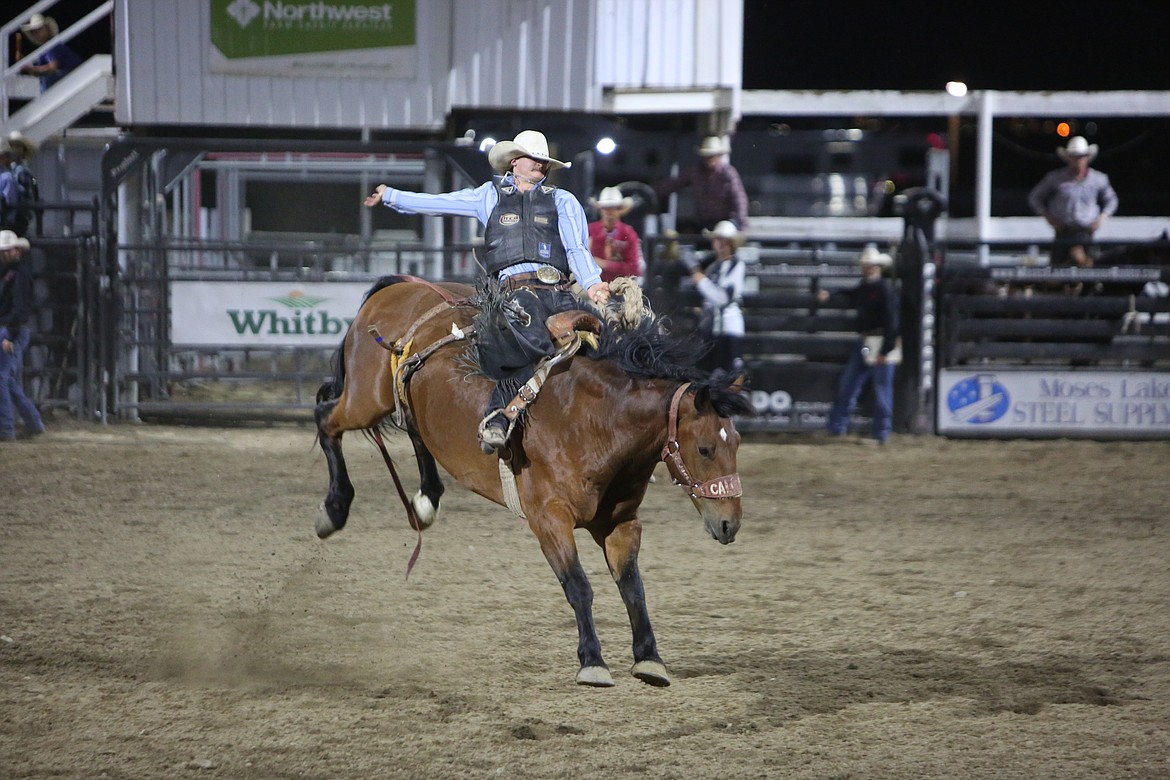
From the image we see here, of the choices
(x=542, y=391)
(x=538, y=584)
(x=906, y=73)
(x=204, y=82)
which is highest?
(x=906, y=73)

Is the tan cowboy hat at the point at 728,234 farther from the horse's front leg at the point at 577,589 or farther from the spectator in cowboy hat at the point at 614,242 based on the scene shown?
the horse's front leg at the point at 577,589

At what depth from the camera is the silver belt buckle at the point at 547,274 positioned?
4.52 m

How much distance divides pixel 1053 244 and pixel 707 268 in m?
2.95

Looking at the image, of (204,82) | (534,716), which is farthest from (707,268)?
(534,716)

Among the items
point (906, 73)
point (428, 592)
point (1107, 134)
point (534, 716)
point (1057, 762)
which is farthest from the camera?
point (906, 73)

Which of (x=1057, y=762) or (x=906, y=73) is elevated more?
(x=906, y=73)

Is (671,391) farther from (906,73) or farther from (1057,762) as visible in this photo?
(906,73)

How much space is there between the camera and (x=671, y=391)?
4.09m

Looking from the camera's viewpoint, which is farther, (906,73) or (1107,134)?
(906,73)

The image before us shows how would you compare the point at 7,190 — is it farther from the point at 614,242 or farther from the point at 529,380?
the point at 529,380

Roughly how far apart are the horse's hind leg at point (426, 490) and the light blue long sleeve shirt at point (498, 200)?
41.7 inches

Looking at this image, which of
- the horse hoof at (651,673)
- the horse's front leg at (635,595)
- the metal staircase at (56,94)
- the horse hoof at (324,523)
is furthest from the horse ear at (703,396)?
the metal staircase at (56,94)

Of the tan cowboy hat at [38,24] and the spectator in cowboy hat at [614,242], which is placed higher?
the tan cowboy hat at [38,24]

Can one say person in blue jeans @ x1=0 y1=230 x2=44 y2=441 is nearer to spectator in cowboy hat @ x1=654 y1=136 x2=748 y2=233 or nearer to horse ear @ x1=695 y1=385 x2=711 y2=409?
spectator in cowboy hat @ x1=654 y1=136 x2=748 y2=233
